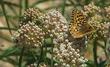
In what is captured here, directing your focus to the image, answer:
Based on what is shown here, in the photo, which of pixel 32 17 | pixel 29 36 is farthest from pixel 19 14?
pixel 29 36

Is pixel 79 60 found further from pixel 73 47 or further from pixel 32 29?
pixel 32 29

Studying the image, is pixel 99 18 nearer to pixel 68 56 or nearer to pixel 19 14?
pixel 68 56

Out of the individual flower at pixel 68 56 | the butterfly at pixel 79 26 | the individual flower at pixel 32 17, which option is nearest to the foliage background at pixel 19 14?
the individual flower at pixel 32 17

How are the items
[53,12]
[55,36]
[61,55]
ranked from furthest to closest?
[53,12], [55,36], [61,55]

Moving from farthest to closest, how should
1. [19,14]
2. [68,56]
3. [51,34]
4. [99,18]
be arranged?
[19,14]
[99,18]
[51,34]
[68,56]

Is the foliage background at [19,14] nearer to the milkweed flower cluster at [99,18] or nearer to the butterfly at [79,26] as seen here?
the milkweed flower cluster at [99,18]

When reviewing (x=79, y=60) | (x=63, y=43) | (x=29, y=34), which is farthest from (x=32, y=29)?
(x=79, y=60)

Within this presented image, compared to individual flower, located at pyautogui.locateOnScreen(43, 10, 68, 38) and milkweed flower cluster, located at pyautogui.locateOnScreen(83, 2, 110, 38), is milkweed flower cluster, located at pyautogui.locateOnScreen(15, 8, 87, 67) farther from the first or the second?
milkweed flower cluster, located at pyautogui.locateOnScreen(83, 2, 110, 38)

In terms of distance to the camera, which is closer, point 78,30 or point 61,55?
point 61,55
